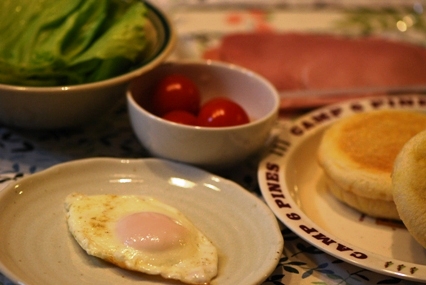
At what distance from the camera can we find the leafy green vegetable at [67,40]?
5.25ft

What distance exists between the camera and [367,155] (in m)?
1.56

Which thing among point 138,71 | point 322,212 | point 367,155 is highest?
point 138,71

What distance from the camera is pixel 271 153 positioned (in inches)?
67.3

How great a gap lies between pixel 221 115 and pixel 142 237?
0.52 metres

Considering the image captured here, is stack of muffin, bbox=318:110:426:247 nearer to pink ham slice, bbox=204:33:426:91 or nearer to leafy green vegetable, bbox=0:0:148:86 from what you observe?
pink ham slice, bbox=204:33:426:91

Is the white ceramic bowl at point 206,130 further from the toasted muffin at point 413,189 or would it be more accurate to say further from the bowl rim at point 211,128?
the toasted muffin at point 413,189

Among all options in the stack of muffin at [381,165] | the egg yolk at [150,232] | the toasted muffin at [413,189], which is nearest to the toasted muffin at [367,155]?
the stack of muffin at [381,165]

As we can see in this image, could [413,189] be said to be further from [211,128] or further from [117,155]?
[117,155]

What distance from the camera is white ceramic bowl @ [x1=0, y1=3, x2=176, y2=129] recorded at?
153cm

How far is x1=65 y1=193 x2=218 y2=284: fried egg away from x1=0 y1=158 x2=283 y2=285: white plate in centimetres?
3

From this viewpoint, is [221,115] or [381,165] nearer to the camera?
[381,165]

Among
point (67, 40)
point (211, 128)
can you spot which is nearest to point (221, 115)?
point (211, 128)

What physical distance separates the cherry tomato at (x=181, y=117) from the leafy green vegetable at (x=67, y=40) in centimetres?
23

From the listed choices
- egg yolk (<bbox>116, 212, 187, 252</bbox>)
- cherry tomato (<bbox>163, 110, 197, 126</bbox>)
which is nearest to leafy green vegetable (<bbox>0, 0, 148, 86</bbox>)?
cherry tomato (<bbox>163, 110, 197, 126</bbox>)
